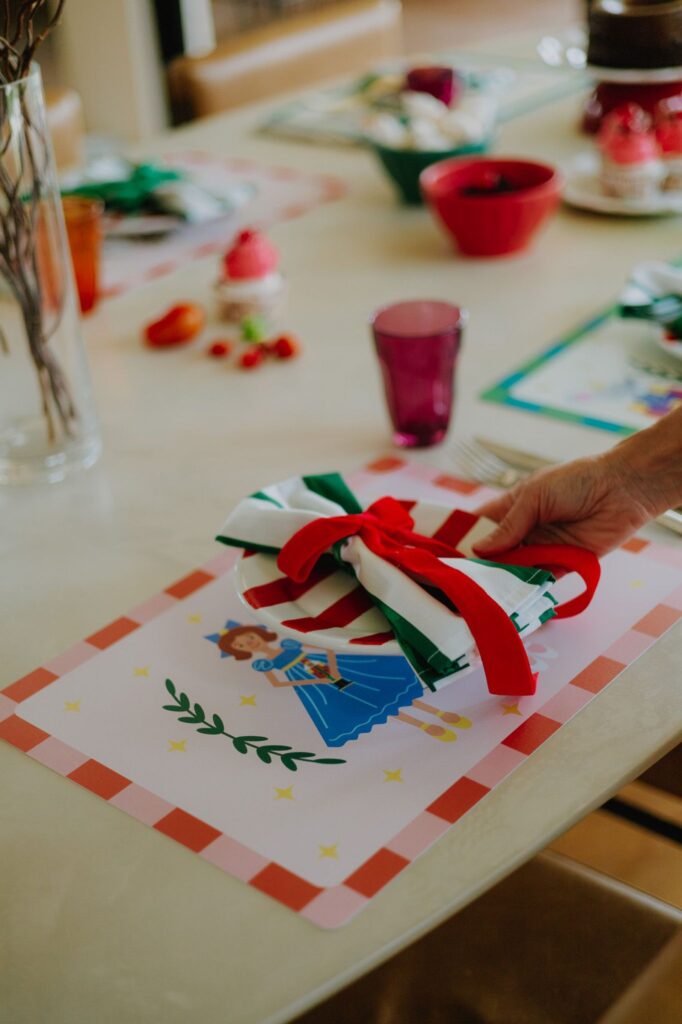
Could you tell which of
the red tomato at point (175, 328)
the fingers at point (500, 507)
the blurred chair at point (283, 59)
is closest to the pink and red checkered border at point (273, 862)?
the fingers at point (500, 507)

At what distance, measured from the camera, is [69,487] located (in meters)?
1.12

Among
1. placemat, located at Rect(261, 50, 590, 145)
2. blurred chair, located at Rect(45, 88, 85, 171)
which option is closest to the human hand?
placemat, located at Rect(261, 50, 590, 145)

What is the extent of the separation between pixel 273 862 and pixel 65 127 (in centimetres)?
193

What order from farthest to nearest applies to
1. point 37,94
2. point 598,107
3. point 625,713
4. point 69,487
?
point 598,107
point 69,487
point 37,94
point 625,713

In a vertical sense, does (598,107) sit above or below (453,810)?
above

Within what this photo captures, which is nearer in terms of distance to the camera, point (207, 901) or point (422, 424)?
point (207, 901)

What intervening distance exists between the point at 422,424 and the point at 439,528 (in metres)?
0.22

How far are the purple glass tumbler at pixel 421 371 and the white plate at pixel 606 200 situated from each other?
23.8 inches

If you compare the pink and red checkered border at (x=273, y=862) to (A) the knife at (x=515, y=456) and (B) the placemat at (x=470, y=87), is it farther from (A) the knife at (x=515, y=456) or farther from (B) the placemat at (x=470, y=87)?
(B) the placemat at (x=470, y=87)

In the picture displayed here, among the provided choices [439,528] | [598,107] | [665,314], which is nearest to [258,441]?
[439,528]

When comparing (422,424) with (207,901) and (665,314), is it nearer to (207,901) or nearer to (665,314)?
(665,314)

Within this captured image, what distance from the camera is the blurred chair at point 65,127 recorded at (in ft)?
7.39

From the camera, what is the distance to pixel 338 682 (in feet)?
2.72

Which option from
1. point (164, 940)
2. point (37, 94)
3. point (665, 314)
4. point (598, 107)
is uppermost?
point (37, 94)
